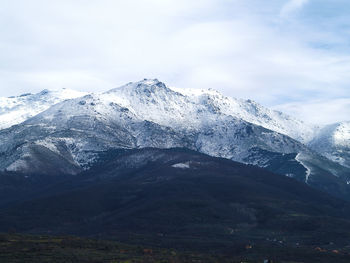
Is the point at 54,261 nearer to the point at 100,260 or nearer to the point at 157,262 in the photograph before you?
the point at 100,260

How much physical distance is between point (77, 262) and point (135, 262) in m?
15.9

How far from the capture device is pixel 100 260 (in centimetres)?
19925

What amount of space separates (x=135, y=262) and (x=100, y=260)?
399 inches

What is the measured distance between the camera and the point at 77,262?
633 feet

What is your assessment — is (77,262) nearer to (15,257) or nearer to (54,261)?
(54,261)

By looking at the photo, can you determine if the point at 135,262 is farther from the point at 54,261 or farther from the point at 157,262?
the point at 54,261

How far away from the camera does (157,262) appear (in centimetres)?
19962

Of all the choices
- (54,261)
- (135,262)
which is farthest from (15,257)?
(135,262)

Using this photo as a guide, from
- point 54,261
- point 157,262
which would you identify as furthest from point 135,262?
point 54,261

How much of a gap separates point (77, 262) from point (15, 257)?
19.0 meters

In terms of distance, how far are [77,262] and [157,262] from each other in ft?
73.5

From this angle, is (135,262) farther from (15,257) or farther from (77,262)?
(15,257)

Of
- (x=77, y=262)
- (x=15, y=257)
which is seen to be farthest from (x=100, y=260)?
(x=15, y=257)

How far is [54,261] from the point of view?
7623 inches
